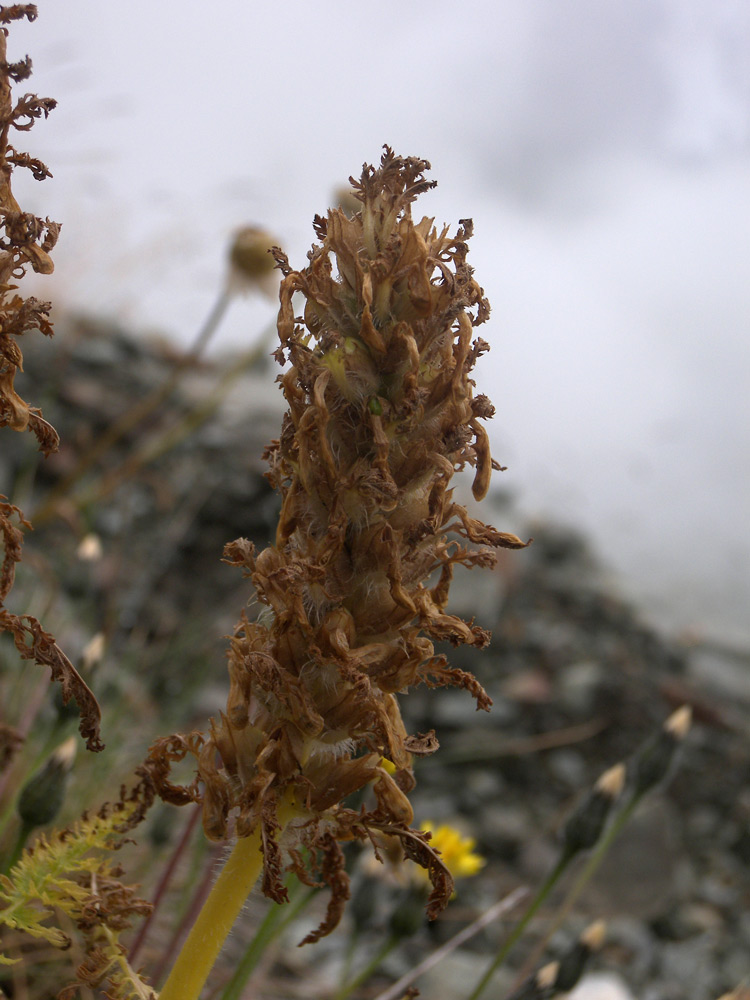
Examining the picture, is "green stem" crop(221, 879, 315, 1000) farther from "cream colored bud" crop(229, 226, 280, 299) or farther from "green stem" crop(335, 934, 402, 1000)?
"cream colored bud" crop(229, 226, 280, 299)

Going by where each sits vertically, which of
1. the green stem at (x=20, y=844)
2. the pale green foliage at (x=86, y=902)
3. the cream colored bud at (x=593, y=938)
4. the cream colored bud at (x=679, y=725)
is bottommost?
the green stem at (x=20, y=844)

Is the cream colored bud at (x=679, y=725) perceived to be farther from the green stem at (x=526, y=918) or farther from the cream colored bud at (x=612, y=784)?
the green stem at (x=526, y=918)

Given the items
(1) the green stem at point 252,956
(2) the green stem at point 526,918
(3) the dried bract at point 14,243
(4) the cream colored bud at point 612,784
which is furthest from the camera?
(4) the cream colored bud at point 612,784

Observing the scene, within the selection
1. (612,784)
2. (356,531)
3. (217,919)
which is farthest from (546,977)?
(356,531)

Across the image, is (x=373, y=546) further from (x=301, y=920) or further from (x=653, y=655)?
(x=653, y=655)

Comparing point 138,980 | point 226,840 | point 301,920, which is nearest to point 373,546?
point 226,840

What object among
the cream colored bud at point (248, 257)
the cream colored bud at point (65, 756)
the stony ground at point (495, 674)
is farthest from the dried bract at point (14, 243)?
the cream colored bud at point (248, 257)

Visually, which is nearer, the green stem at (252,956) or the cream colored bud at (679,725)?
the green stem at (252,956)
